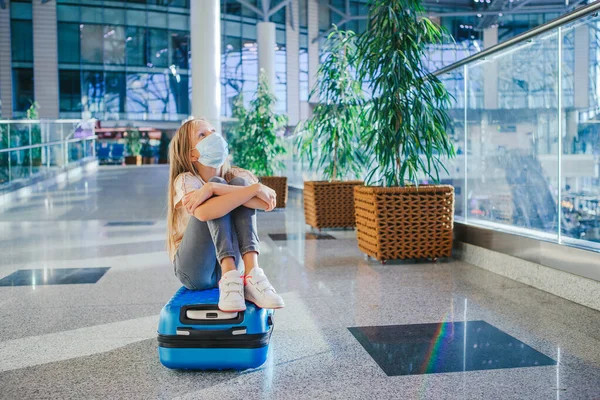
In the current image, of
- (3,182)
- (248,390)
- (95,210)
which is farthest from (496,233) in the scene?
(3,182)

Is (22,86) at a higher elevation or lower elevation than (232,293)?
higher

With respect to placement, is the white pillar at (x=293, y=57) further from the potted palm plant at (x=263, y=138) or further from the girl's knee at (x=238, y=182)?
the girl's knee at (x=238, y=182)

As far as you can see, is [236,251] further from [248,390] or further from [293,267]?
→ [293,267]

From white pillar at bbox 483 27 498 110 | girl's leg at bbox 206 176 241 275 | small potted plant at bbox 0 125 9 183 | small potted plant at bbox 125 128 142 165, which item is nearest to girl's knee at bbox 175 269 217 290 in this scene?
girl's leg at bbox 206 176 241 275

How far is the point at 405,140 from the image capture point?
15.8 ft

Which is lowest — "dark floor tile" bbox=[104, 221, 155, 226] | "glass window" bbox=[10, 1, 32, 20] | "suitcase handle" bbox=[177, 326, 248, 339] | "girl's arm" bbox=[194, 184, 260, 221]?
"dark floor tile" bbox=[104, 221, 155, 226]

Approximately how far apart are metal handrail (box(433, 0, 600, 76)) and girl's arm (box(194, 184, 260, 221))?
80.9 inches

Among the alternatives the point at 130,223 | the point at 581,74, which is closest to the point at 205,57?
the point at 130,223

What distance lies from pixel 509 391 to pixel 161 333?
1243mm

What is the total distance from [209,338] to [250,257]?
39cm

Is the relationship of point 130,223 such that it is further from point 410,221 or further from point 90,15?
point 90,15

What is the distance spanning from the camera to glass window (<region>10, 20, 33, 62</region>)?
26.0 m

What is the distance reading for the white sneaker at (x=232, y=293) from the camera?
2342mm

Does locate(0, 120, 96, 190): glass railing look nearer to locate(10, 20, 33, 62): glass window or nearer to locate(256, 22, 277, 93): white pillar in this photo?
locate(256, 22, 277, 93): white pillar
